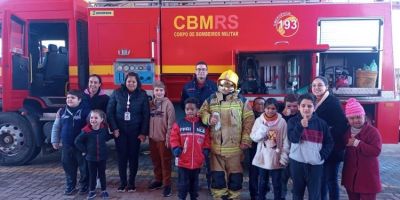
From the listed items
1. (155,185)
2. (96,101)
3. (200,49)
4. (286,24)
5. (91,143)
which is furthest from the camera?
(200,49)

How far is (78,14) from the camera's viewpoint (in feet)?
21.6

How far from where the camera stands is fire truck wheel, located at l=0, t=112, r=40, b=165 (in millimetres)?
6602

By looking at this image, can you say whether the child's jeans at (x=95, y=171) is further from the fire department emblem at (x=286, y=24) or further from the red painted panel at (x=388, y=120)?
the red painted panel at (x=388, y=120)

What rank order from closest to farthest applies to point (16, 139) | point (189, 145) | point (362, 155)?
point (362, 155) < point (189, 145) < point (16, 139)

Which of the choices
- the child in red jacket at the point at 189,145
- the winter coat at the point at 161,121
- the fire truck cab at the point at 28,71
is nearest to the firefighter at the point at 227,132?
the child in red jacket at the point at 189,145

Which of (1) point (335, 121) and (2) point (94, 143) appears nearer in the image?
(1) point (335, 121)

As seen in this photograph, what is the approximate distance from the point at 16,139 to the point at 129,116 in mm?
2831

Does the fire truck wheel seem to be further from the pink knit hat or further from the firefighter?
the pink knit hat

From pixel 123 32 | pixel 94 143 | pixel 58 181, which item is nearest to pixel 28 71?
pixel 123 32

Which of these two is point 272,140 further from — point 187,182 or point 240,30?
point 240,30

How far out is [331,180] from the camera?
4.38 m

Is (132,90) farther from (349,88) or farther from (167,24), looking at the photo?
(349,88)

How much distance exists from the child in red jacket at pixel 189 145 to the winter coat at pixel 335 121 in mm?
1414

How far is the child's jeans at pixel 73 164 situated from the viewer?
5.08 metres
